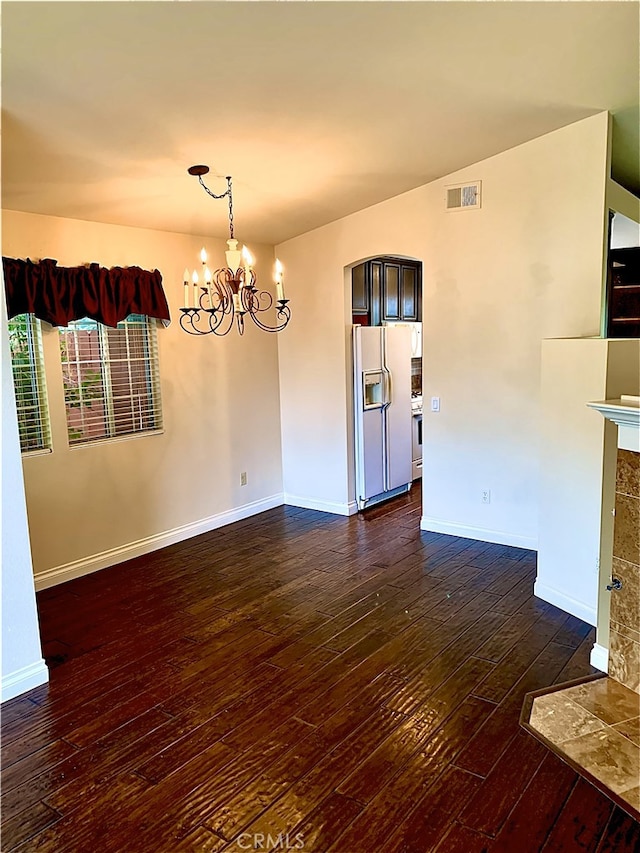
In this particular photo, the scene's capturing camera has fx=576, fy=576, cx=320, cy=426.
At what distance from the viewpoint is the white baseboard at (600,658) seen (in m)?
2.88

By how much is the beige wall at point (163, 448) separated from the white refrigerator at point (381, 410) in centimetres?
92

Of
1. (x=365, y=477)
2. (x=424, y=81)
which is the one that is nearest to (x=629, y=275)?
(x=365, y=477)

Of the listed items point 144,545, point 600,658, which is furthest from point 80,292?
point 600,658

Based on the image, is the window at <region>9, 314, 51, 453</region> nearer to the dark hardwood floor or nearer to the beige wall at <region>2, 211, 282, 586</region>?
the beige wall at <region>2, 211, 282, 586</region>

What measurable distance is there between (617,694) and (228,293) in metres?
3.28

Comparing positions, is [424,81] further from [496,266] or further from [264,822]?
[264,822]

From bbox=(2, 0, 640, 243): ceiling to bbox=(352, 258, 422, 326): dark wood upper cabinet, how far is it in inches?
68.4

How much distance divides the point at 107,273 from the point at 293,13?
99.4 inches

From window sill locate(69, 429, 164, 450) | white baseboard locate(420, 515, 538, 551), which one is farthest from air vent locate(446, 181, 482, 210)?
window sill locate(69, 429, 164, 450)

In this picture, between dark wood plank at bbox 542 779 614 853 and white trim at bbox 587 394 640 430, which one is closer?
dark wood plank at bbox 542 779 614 853

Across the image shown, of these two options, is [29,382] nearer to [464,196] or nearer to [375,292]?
[464,196]

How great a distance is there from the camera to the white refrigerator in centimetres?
548

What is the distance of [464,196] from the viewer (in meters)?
4.45

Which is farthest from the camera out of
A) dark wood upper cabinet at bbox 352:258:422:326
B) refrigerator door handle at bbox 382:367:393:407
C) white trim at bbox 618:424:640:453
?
dark wood upper cabinet at bbox 352:258:422:326
